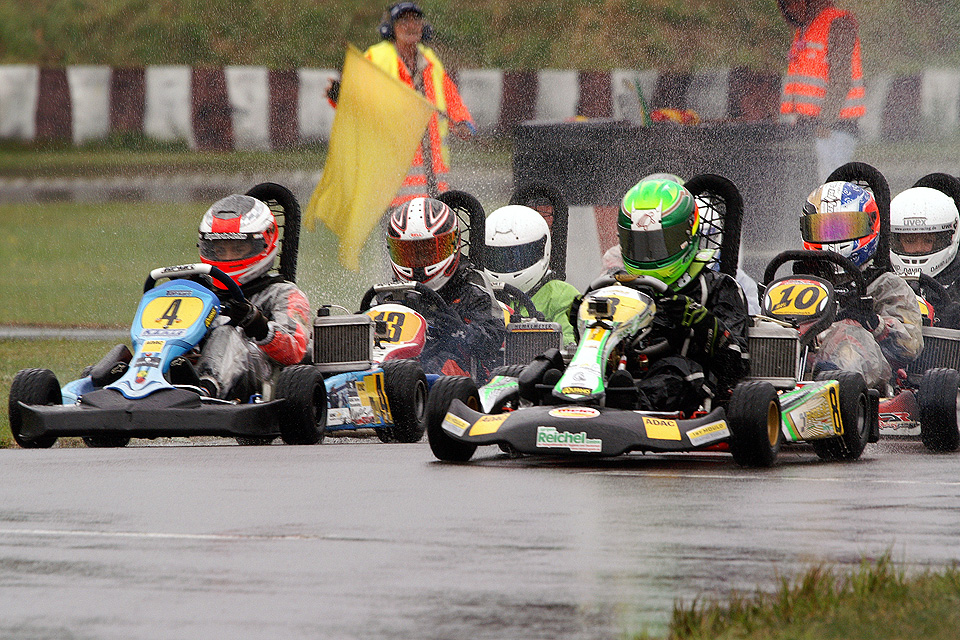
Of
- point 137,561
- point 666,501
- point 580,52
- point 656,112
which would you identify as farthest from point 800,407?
point 580,52

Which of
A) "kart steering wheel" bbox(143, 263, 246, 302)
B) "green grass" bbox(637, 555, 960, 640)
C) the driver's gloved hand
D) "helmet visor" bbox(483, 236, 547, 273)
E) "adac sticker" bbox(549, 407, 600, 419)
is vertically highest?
"helmet visor" bbox(483, 236, 547, 273)

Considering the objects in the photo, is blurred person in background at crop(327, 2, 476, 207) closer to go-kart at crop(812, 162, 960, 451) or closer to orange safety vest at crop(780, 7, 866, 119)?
orange safety vest at crop(780, 7, 866, 119)

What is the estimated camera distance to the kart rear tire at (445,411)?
838cm

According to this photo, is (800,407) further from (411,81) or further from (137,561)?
(411,81)

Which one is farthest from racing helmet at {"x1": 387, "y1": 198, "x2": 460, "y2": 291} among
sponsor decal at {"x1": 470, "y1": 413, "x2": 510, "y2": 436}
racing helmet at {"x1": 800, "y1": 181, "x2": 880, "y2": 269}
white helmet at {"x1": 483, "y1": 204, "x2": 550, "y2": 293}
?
sponsor decal at {"x1": 470, "y1": 413, "x2": 510, "y2": 436}

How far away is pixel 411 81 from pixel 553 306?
13.0ft

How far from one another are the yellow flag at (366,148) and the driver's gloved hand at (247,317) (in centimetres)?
545

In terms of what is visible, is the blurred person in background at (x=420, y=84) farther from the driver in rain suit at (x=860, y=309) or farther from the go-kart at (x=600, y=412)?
the go-kart at (x=600, y=412)

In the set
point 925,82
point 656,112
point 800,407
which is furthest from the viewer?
point 925,82

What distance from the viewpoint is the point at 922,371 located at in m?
10.8

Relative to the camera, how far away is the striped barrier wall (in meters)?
22.2

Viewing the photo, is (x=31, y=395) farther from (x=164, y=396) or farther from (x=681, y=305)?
(x=681, y=305)

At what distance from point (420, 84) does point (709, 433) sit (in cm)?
885

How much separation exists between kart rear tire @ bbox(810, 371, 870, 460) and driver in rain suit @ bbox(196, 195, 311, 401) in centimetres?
299
